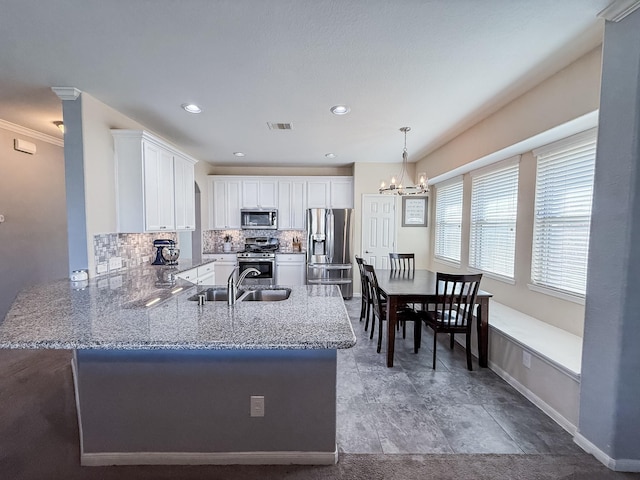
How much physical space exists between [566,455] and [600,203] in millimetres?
1546

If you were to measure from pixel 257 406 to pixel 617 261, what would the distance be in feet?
Answer: 7.18

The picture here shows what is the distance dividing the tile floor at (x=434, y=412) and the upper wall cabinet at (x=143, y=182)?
2.65m

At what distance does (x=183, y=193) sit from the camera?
13.2ft

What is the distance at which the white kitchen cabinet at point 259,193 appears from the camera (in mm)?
5664

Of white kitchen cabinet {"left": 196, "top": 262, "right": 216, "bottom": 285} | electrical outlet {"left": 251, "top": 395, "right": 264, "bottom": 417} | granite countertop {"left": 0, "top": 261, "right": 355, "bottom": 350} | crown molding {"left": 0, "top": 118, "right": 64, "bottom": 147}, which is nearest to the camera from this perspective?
granite countertop {"left": 0, "top": 261, "right": 355, "bottom": 350}

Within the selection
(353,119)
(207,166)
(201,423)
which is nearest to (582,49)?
(353,119)

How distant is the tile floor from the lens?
188 cm

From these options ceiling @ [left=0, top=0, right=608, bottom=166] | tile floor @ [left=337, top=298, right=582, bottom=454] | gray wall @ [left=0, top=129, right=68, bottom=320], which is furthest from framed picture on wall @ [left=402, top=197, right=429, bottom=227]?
gray wall @ [left=0, top=129, right=68, bottom=320]

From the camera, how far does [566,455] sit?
1774mm

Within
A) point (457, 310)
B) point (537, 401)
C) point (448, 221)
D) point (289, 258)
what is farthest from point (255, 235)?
point (537, 401)

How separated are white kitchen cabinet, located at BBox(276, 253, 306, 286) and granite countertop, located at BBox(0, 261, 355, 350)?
10.5 feet

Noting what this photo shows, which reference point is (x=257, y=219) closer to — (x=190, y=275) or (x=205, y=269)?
(x=205, y=269)

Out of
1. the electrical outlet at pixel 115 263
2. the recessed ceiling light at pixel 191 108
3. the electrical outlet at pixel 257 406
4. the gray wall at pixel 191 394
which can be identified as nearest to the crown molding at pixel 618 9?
the gray wall at pixel 191 394

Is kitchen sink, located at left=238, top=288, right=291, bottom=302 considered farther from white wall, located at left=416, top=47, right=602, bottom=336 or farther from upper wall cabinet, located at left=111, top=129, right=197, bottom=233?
white wall, located at left=416, top=47, right=602, bottom=336
